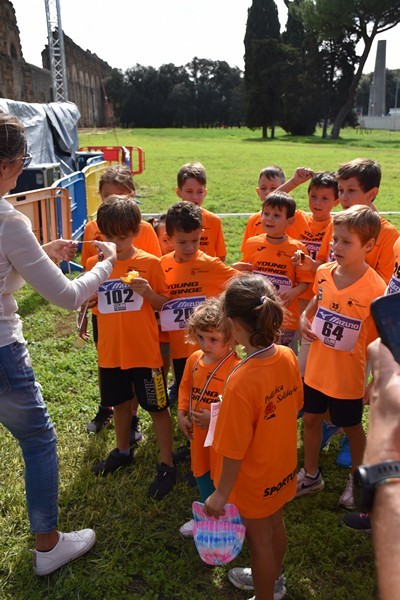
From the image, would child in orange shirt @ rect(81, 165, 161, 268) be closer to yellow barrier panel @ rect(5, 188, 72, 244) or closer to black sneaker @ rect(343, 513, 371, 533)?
black sneaker @ rect(343, 513, 371, 533)

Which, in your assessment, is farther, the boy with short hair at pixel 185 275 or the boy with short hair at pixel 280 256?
the boy with short hair at pixel 280 256

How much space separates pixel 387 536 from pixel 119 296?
7.59ft

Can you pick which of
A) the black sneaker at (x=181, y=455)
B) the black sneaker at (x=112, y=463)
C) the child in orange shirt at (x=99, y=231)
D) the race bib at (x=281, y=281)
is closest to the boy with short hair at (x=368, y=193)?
the race bib at (x=281, y=281)

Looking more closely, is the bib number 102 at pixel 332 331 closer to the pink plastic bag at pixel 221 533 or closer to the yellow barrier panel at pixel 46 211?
the pink plastic bag at pixel 221 533

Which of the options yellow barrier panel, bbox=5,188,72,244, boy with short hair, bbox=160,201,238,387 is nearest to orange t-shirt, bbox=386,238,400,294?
boy with short hair, bbox=160,201,238,387

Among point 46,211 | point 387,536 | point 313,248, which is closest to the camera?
point 387,536

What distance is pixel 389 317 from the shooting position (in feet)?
3.62

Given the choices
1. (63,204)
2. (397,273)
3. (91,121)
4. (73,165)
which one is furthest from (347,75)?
(397,273)

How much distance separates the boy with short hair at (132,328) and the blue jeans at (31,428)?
76cm

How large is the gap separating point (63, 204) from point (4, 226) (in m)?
5.59

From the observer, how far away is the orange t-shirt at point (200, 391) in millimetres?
2592

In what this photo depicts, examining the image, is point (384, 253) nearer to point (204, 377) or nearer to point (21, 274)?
point (204, 377)

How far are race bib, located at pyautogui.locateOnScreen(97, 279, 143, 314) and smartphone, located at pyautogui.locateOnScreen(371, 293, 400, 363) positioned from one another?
208 centimetres

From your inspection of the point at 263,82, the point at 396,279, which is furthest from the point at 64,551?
the point at 263,82
